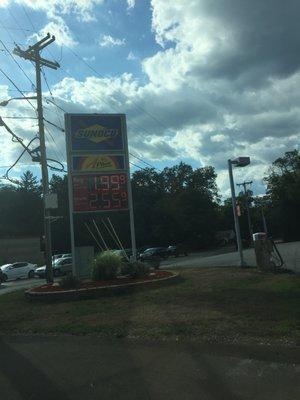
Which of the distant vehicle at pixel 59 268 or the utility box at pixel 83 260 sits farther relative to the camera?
the distant vehicle at pixel 59 268

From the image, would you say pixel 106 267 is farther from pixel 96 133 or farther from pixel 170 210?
pixel 170 210

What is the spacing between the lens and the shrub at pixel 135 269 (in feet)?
61.5

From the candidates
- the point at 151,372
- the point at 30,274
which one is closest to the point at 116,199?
the point at 151,372

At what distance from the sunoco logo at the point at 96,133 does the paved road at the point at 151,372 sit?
13.7 metres

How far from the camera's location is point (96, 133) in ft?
72.9

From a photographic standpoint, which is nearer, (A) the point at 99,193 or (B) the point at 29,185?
(A) the point at 99,193

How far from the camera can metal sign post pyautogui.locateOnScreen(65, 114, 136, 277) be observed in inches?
832

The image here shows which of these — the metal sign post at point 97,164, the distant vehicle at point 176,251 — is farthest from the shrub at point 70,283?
the distant vehicle at point 176,251

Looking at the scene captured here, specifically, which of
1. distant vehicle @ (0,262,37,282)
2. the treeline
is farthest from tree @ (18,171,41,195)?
distant vehicle @ (0,262,37,282)

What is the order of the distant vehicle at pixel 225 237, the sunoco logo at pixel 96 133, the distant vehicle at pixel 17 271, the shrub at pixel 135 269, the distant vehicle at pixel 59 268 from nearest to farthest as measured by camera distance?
the shrub at pixel 135 269, the sunoco logo at pixel 96 133, the distant vehicle at pixel 59 268, the distant vehicle at pixel 17 271, the distant vehicle at pixel 225 237

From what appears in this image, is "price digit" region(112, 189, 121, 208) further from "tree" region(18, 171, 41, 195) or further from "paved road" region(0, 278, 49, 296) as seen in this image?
"tree" region(18, 171, 41, 195)

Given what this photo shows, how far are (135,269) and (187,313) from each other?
776 cm

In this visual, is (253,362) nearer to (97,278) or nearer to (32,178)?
(97,278)

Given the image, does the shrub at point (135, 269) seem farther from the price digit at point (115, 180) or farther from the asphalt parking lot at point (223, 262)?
the asphalt parking lot at point (223, 262)
